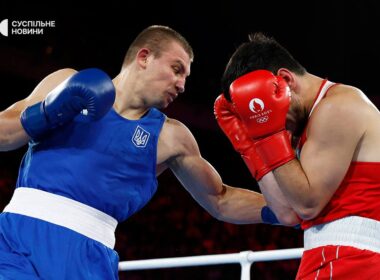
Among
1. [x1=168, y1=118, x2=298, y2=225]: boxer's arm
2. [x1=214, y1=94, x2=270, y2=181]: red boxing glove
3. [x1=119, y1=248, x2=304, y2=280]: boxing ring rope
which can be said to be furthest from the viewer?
[x1=168, y1=118, x2=298, y2=225]: boxer's arm

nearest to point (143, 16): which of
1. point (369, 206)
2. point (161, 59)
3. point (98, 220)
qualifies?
point (161, 59)

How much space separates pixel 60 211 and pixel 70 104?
38 cm

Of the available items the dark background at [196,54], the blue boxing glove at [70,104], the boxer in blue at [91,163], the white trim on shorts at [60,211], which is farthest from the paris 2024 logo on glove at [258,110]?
the dark background at [196,54]

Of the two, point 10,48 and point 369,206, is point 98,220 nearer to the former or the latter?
point 369,206

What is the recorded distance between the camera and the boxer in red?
1.82 meters

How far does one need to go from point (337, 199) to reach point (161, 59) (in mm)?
1056

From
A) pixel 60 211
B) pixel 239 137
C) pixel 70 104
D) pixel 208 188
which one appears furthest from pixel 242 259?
pixel 70 104

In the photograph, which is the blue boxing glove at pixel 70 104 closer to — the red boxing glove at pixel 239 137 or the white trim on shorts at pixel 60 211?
the white trim on shorts at pixel 60 211

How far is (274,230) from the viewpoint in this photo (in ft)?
26.5

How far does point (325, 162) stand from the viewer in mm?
1829

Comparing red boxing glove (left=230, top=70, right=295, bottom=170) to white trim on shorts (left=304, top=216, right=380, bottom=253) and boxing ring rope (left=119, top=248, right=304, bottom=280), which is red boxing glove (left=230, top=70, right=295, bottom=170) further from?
boxing ring rope (left=119, top=248, right=304, bottom=280)

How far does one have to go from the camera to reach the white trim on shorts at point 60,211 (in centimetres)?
221

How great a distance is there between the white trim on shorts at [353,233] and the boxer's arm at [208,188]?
716mm

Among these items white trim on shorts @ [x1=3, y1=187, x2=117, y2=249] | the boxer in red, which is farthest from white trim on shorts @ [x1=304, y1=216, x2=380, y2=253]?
white trim on shorts @ [x1=3, y1=187, x2=117, y2=249]
